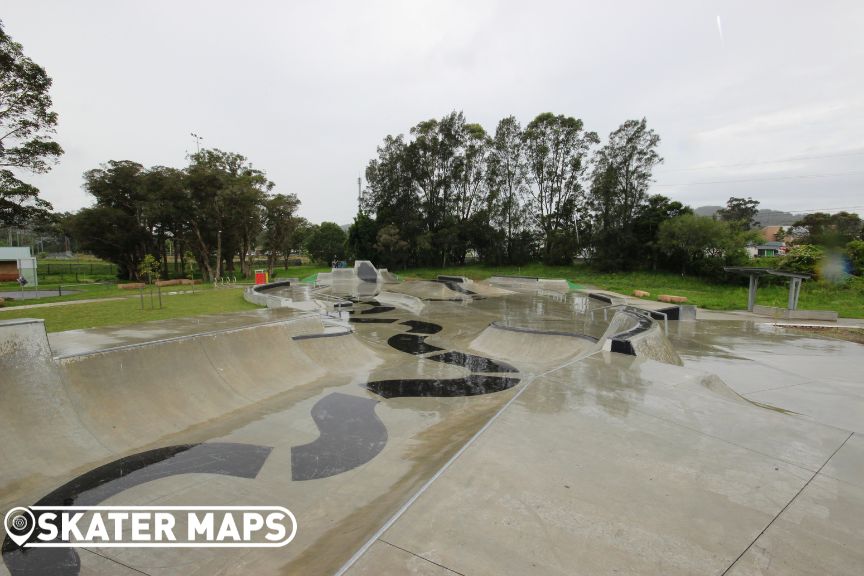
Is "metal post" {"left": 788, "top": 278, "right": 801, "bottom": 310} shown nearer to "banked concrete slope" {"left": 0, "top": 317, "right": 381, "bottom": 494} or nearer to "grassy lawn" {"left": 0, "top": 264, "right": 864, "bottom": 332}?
"grassy lawn" {"left": 0, "top": 264, "right": 864, "bottom": 332}

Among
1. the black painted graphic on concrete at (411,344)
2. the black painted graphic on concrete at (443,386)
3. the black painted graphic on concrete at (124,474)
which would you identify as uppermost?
the black painted graphic on concrete at (124,474)

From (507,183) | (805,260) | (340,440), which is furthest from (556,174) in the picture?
(340,440)

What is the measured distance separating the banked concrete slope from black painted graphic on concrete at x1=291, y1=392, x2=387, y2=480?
1.75m

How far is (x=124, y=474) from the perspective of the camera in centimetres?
491

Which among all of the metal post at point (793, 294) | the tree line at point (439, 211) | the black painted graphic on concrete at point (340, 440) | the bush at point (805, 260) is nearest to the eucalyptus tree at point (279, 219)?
the tree line at point (439, 211)

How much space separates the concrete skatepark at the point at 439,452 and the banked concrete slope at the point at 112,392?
0.09 ft

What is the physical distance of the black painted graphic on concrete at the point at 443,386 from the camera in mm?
8578

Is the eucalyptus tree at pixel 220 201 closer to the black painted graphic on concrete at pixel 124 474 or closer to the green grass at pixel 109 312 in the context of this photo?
the green grass at pixel 109 312

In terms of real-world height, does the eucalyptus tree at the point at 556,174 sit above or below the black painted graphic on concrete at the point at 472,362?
above

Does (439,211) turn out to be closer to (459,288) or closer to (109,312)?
(459,288)

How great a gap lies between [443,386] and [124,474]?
19.2ft

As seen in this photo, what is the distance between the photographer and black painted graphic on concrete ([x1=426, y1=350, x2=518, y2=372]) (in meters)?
10.5

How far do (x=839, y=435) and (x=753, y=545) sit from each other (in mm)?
3640

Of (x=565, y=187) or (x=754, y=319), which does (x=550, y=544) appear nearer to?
(x=754, y=319)
